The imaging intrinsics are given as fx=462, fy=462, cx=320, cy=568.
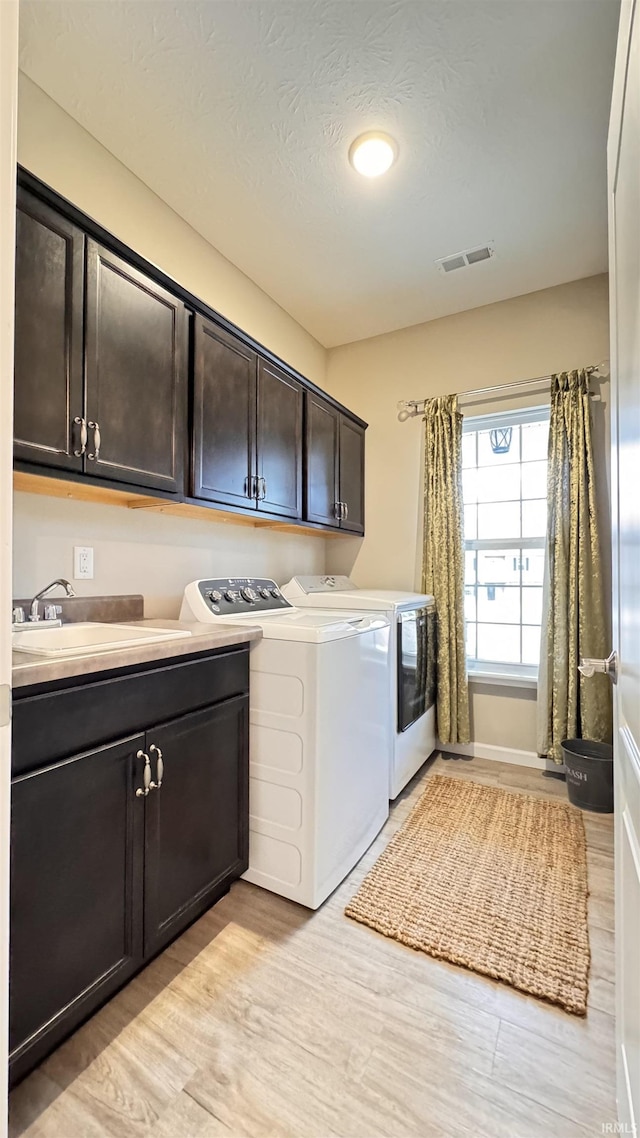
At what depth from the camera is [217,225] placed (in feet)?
7.43

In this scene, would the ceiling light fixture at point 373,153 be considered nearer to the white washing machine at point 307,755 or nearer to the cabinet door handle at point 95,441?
the cabinet door handle at point 95,441

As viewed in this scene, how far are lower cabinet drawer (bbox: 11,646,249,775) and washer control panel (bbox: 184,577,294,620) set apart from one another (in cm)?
47

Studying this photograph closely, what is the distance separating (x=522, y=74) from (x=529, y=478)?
191 cm

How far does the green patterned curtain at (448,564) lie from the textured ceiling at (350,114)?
92 cm

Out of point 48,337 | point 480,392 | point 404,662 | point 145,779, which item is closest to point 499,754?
point 404,662

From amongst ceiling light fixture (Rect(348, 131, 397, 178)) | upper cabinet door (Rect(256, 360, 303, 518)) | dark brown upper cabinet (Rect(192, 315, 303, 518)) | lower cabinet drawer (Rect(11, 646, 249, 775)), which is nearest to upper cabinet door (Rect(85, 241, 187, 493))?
dark brown upper cabinet (Rect(192, 315, 303, 518))

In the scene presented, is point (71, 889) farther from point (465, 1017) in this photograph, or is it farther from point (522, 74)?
point (522, 74)

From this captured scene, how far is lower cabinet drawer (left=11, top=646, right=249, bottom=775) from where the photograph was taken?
3.29ft

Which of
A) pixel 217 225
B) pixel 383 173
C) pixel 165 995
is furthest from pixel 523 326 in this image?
pixel 165 995

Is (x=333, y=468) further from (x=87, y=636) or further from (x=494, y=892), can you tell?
(x=494, y=892)

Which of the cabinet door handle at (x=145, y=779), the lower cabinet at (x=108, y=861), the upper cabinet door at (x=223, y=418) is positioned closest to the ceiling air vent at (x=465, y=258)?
the upper cabinet door at (x=223, y=418)

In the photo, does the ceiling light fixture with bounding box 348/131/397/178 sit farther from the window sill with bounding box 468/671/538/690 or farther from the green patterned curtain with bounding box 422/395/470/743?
the window sill with bounding box 468/671/538/690

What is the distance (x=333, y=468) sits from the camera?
9.68 ft

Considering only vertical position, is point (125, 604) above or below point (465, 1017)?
above
